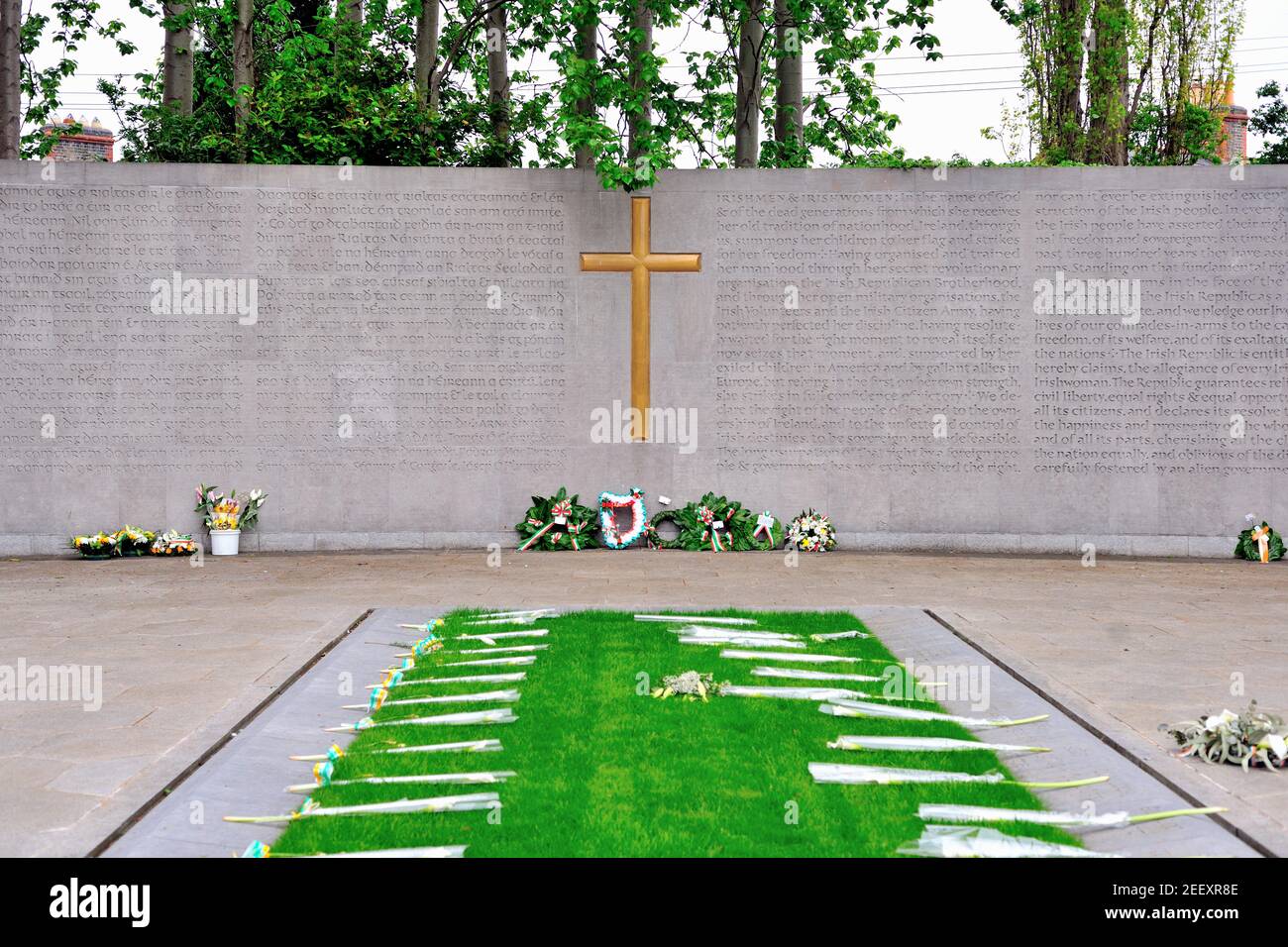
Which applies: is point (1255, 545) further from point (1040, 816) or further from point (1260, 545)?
point (1040, 816)

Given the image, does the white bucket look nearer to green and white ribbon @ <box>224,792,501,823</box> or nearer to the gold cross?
the gold cross

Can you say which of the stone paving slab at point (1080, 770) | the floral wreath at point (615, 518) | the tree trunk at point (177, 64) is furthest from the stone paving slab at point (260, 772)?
the tree trunk at point (177, 64)

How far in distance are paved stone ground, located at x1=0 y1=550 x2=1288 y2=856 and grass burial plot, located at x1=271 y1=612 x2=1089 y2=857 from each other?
0.60m

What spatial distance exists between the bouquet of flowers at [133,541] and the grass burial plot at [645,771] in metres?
6.87

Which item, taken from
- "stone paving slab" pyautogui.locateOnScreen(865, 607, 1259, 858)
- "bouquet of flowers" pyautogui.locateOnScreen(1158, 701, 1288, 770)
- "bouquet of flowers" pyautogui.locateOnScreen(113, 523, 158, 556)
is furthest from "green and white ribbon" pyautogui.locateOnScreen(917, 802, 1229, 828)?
"bouquet of flowers" pyautogui.locateOnScreen(113, 523, 158, 556)

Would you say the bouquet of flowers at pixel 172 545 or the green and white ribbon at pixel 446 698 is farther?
the bouquet of flowers at pixel 172 545

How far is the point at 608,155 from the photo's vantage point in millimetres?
12477

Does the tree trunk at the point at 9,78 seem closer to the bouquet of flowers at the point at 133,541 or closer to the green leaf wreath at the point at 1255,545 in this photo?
the bouquet of flowers at the point at 133,541

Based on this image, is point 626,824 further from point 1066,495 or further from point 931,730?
point 1066,495

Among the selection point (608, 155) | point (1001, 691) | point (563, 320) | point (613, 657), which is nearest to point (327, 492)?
point (563, 320)

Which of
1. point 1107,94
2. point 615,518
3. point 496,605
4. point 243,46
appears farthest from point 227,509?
point 1107,94

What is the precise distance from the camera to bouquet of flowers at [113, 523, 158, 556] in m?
12.0

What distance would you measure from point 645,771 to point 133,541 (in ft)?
30.3

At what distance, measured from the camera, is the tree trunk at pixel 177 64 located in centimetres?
1553
